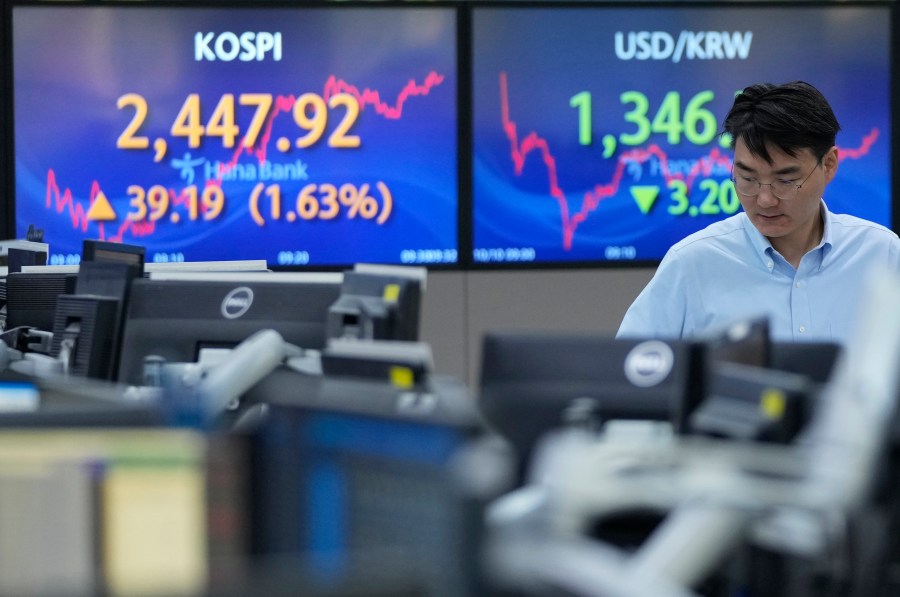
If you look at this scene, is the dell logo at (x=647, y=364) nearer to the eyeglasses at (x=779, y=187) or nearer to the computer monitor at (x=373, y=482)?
the computer monitor at (x=373, y=482)

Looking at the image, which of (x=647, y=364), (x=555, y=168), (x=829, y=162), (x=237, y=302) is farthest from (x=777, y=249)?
(x=555, y=168)

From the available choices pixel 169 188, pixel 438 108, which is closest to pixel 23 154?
pixel 169 188

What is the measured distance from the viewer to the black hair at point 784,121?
2535 mm

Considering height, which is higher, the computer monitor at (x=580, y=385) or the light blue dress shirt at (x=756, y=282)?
the light blue dress shirt at (x=756, y=282)

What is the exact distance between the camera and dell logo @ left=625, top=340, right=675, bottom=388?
1.49 meters

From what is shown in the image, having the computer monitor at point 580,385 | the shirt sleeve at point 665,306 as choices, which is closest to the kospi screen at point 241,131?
the shirt sleeve at point 665,306

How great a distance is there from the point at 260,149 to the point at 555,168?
3.27ft

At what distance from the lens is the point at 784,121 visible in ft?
8.30

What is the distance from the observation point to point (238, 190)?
4.45 m

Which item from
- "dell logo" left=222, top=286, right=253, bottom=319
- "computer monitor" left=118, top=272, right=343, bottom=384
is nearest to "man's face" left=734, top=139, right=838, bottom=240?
"computer monitor" left=118, top=272, right=343, bottom=384

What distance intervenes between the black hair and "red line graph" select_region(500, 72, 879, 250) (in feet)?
6.42

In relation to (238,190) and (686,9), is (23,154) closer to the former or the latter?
(238,190)

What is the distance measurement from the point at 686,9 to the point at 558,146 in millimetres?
657

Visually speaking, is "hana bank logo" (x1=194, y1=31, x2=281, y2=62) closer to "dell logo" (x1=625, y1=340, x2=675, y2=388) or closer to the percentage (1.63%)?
the percentage (1.63%)
